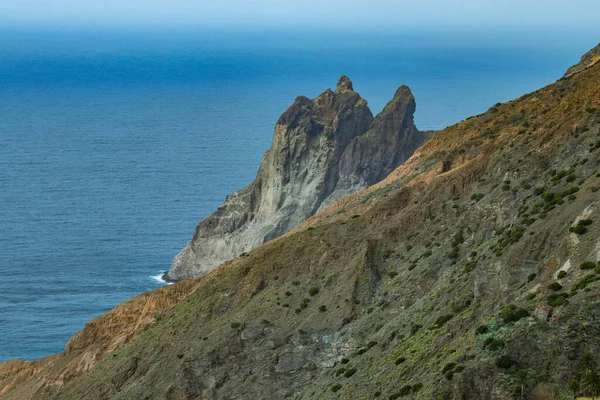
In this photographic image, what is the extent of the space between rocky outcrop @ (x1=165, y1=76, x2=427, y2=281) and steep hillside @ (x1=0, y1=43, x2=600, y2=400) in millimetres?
91794

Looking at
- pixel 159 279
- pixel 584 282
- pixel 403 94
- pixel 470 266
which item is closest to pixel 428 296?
pixel 470 266

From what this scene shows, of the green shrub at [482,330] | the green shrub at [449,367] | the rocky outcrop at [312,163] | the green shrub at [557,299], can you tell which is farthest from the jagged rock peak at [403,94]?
the green shrub at [449,367]

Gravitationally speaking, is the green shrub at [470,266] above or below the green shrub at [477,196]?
below

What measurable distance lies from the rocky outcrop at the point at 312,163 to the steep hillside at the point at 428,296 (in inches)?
3614

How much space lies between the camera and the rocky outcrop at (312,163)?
17612 centimetres

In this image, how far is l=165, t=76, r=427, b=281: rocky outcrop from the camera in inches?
6934

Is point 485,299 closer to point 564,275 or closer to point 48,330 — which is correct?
point 564,275

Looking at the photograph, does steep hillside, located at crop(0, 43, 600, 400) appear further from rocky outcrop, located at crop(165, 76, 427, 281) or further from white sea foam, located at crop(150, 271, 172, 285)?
rocky outcrop, located at crop(165, 76, 427, 281)

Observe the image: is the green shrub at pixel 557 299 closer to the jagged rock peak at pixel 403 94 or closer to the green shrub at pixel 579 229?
the green shrub at pixel 579 229

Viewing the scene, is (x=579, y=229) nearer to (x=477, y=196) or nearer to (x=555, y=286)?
(x=555, y=286)

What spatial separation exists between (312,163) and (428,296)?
12753 centimetres

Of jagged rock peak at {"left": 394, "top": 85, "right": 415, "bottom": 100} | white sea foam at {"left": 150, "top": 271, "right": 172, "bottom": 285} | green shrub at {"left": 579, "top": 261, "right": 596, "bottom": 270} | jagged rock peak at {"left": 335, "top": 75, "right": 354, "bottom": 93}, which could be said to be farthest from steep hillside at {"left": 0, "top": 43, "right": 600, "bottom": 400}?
jagged rock peak at {"left": 335, "top": 75, "right": 354, "bottom": 93}

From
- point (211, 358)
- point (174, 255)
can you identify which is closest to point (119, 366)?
point (211, 358)

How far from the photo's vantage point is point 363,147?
180 m
